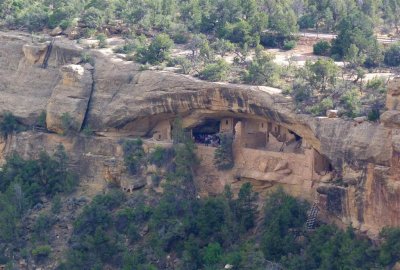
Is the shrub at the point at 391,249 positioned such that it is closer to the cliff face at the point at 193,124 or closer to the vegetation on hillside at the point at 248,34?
the cliff face at the point at 193,124

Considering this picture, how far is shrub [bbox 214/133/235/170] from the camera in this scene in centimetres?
4547

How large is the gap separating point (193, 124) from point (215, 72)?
209cm

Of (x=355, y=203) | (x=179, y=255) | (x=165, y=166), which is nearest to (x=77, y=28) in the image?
(x=165, y=166)

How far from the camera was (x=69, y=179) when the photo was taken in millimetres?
48594

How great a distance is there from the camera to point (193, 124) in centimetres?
4719

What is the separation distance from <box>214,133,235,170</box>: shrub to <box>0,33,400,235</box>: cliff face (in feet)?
0.75

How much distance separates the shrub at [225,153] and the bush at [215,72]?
6.68 ft

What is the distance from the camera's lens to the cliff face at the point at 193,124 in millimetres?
40156

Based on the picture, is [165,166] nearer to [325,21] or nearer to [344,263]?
[344,263]

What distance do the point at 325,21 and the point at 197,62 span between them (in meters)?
9.96

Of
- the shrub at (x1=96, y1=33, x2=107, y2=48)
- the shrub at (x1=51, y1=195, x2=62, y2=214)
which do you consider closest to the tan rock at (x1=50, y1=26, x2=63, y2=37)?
the shrub at (x1=96, y1=33, x2=107, y2=48)

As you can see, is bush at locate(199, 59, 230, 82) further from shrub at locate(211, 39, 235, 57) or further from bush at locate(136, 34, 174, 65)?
shrub at locate(211, 39, 235, 57)

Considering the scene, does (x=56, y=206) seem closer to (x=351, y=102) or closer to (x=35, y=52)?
(x=35, y=52)

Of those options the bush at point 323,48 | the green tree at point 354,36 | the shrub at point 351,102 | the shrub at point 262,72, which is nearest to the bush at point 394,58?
the green tree at point 354,36
